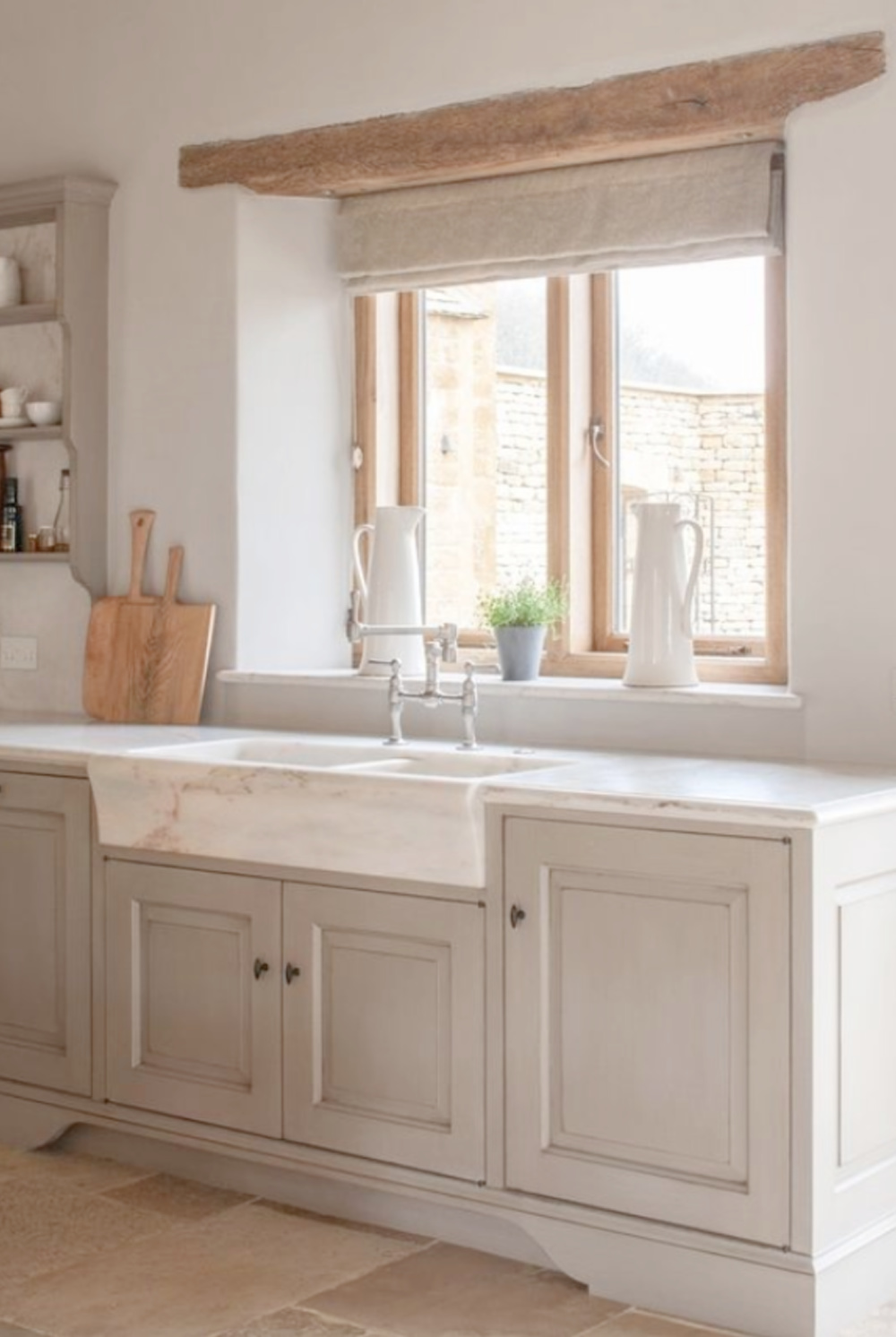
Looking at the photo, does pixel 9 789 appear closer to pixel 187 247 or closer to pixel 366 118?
pixel 187 247

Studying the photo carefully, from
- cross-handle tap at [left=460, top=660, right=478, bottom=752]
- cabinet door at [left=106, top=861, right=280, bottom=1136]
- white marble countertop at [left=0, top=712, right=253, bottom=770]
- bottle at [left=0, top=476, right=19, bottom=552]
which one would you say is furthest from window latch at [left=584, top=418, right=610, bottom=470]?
bottle at [left=0, top=476, right=19, bottom=552]

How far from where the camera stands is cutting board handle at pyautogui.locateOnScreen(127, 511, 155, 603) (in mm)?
4805

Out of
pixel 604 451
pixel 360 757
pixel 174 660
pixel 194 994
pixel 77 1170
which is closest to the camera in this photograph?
pixel 194 994

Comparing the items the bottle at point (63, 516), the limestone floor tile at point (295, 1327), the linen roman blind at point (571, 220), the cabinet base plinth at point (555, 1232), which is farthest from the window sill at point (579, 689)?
the limestone floor tile at point (295, 1327)

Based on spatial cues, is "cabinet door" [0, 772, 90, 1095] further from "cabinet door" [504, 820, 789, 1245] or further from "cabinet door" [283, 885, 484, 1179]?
"cabinet door" [504, 820, 789, 1245]

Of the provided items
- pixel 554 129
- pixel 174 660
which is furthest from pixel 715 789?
pixel 174 660

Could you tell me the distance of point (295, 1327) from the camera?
3205 millimetres

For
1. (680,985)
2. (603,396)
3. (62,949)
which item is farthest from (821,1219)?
(603,396)

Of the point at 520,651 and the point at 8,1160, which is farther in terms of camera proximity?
the point at 520,651

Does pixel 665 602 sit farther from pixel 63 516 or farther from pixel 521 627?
pixel 63 516

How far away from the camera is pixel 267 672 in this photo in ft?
15.4

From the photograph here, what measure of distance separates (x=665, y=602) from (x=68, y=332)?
1.71 m

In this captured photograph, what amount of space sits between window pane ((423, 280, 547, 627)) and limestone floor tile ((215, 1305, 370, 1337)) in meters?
1.95

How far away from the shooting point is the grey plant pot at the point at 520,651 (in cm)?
438
